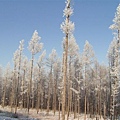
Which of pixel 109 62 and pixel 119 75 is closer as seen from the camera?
pixel 119 75

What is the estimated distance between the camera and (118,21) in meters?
24.9

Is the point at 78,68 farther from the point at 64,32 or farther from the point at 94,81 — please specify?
the point at 64,32

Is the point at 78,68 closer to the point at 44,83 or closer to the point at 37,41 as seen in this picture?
the point at 37,41

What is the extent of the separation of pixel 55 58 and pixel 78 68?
7408 millimetres

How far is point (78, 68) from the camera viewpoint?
38938mm

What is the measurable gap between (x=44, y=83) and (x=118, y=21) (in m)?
44.0

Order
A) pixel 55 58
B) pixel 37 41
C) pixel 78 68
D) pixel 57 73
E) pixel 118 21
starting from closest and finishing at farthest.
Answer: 1. pixel 118 21
2. pixel 37 41
3. pixel 78 68
4. pixel 55 58
5. pixel 57 73

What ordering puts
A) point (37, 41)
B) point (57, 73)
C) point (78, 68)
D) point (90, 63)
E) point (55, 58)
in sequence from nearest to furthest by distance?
1. point (90, 63)
2. point (37, 41)
3. point (78, 68)
4. point (55, 58)
5. point (57, 73)

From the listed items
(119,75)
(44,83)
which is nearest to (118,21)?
(119,75)

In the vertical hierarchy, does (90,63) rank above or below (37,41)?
below

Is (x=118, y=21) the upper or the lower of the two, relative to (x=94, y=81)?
upper

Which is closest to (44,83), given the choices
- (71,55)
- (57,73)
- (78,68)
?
(57,73)

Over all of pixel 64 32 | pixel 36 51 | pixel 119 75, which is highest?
pixel 36 51

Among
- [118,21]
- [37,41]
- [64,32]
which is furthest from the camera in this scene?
[37,41]
